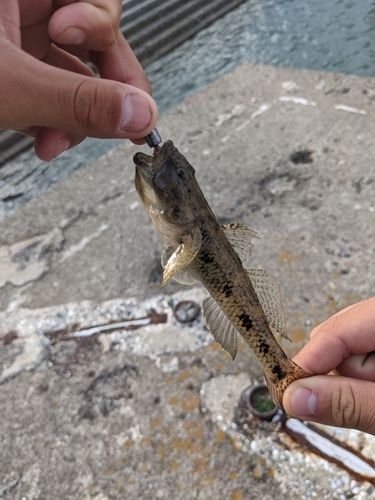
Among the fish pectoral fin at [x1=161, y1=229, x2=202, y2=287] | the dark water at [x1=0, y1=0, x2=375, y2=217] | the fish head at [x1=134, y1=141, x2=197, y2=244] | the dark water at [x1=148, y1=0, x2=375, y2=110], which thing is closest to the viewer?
the fish pectoral fin at [x1=161, y1=229, x2=202, y2=287]

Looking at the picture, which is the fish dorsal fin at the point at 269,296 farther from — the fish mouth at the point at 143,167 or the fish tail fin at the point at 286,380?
the fish mouth at the point at 143,167

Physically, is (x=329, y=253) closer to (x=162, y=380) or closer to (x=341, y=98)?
(x=162, y=380)

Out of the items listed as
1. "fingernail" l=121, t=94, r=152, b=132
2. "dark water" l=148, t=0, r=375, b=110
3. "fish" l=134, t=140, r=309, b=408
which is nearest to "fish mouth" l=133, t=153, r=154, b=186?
"fish" l=134, t=140, r=309, b=408

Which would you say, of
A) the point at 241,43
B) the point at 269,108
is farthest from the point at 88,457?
the point at 241,43

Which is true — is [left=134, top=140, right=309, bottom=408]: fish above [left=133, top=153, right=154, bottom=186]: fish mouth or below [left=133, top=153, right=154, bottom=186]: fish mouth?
below

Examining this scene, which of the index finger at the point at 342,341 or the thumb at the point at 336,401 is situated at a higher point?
the thumb at the point at 336,401

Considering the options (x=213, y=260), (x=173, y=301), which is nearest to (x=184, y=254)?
(x=213, y=260)

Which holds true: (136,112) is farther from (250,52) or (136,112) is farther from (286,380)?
(250,52)

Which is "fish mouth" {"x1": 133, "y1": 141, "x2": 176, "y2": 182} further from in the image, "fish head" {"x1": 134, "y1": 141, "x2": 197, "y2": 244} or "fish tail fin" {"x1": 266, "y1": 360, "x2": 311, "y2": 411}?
"fish tail fin" {"x1": 266, "y1": 360, "x2": 311, "y2": 411}

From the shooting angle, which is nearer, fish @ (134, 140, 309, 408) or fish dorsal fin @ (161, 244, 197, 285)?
fish @ (134, 140, 309, 408)

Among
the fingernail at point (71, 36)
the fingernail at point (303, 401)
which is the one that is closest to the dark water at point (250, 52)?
the fingernail at point (71, 36)
